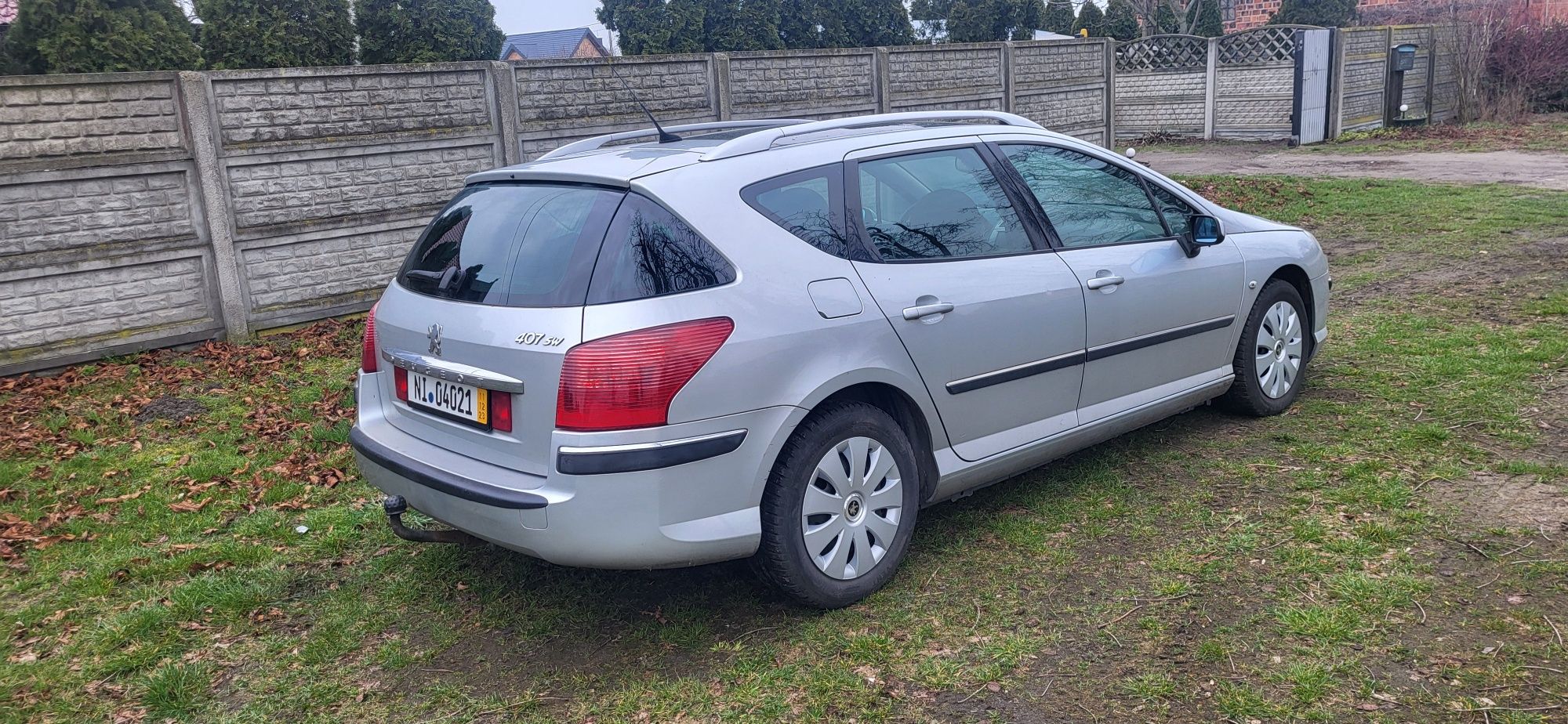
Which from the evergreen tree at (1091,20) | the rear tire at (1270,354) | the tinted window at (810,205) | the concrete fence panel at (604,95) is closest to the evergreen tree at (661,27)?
the concrete fence panel at (604,95)

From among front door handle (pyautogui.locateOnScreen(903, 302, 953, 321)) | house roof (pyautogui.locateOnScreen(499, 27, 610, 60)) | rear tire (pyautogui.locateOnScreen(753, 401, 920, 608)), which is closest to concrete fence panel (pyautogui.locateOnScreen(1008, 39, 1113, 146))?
front door handle (pyautogui.locateOnScreen(903, 302, 953, 321))

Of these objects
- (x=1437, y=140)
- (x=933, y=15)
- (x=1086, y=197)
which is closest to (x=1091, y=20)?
(x=933, y=15)

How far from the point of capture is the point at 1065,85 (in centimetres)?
1481

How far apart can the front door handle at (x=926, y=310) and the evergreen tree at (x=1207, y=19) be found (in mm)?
29015

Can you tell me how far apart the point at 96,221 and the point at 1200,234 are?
23.6 ft

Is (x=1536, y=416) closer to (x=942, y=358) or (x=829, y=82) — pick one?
(x=942, y=358)

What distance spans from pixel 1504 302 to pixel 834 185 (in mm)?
5867

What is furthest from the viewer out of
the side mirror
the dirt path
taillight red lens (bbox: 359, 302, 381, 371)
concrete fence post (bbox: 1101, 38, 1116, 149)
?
concrete fence post (bbox: 1101, 38, 1116, 149)

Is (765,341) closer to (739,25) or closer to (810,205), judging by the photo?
(810,205)

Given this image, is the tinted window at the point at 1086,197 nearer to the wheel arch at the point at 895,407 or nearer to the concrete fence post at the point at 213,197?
the wheel arch at the point at 895,407

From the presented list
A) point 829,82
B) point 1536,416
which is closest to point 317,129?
point 829,82

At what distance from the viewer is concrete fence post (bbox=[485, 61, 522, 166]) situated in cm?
957

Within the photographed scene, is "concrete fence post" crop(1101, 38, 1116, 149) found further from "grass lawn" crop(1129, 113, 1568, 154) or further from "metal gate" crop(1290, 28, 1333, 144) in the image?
"metal gate" crop(1290, 28, 1333, 144)

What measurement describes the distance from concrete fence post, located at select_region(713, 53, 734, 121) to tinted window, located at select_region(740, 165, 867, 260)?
697 cm
